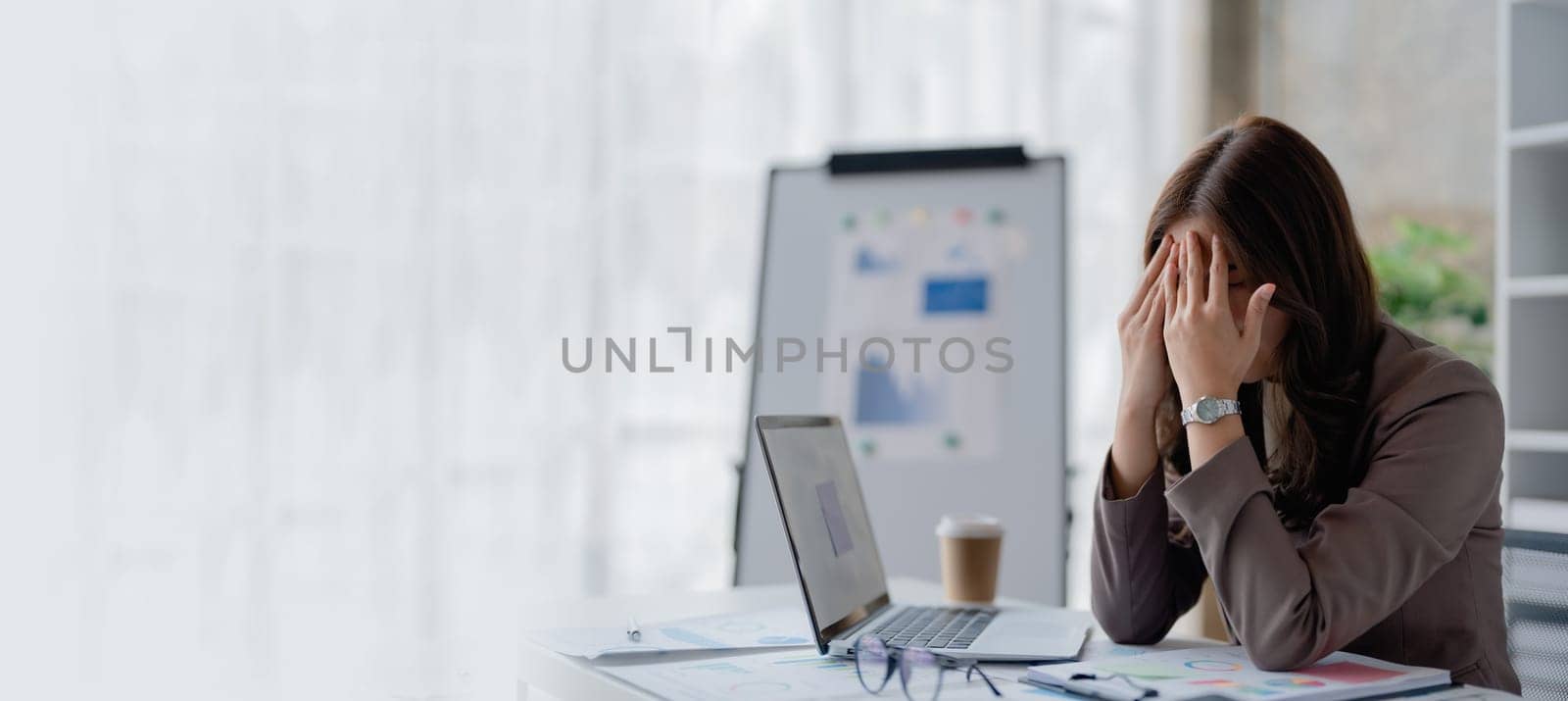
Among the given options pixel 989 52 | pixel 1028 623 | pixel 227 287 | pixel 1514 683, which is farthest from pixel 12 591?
pixel 989 52

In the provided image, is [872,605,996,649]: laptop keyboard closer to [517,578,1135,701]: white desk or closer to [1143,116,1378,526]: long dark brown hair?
[517,578,1135,701]: white desk

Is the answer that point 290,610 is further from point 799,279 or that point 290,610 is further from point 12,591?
point 799,279

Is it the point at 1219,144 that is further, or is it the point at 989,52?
the point at 989,52

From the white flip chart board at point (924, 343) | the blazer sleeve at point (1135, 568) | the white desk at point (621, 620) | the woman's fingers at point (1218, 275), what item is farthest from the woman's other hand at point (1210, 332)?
the white flip chart board at point (924, 343)

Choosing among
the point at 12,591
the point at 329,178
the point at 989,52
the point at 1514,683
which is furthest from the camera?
the point at 989,52

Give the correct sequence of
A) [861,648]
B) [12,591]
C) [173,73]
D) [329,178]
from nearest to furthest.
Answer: [861,648] → [12,591] → [173,73] → [329,178]

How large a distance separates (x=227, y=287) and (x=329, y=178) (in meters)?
0.28

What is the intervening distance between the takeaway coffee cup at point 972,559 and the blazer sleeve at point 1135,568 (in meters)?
0.17

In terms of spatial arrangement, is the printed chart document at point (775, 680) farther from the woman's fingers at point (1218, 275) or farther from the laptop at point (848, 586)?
the woman's fingers at point (1218, 275)

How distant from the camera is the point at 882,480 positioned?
7.98 ft

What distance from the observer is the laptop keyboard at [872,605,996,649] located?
3.91 ft

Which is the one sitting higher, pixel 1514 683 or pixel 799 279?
pixel 799 279

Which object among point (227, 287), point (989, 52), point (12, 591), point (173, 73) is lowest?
point (12, 591)

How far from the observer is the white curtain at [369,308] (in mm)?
2102
